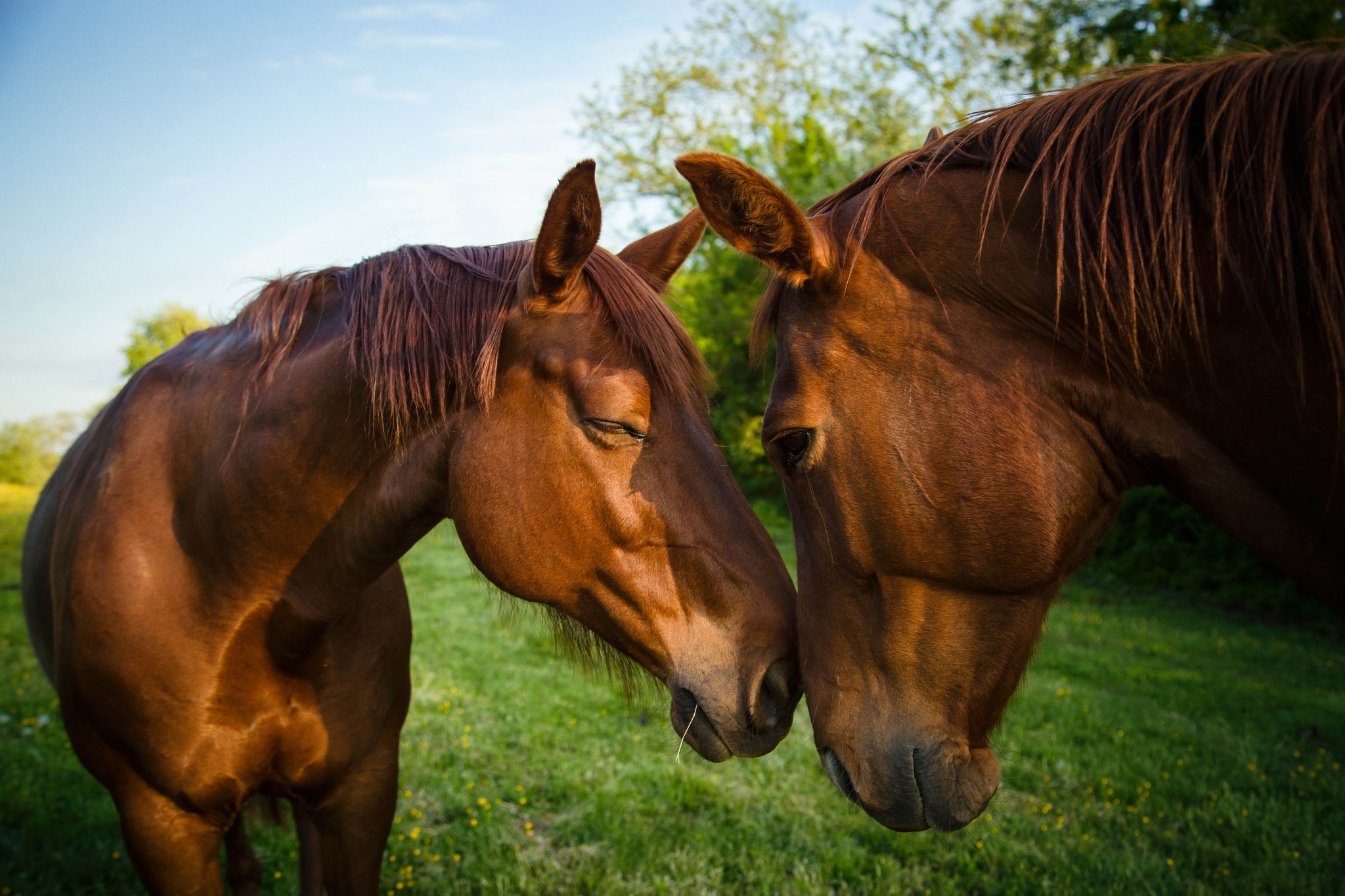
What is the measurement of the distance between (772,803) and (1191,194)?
3.76m

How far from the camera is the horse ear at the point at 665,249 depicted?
2191 millimetres

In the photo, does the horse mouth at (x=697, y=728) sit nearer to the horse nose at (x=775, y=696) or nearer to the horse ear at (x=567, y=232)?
the horse nose at (x=775, y=696)

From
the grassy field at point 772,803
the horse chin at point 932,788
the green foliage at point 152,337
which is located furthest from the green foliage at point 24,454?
the horse chin at point 932,788

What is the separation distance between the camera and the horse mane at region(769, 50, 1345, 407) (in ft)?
3.89

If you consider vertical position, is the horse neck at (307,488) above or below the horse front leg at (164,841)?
above

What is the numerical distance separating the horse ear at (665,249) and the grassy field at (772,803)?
1.15 meters

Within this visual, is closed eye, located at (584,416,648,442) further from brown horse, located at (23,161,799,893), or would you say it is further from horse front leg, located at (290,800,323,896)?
horse front leg, located at (290,800,323,896)

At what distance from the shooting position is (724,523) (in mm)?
1816

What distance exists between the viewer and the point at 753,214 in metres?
1.54

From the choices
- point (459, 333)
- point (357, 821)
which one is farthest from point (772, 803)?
point (459, 333)

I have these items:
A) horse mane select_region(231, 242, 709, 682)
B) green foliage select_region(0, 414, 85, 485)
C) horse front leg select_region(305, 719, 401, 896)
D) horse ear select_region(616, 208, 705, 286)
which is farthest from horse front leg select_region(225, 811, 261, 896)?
green foliage select_region(0, 414, 85, 485)

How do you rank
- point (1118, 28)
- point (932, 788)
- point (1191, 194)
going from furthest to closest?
point (1118, 28)
point (932, 788)
point (1191, 194)

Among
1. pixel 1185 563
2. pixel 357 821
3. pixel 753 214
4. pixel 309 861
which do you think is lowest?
pixel 1185 563

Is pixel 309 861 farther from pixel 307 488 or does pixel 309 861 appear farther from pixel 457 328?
pixel 457 328
